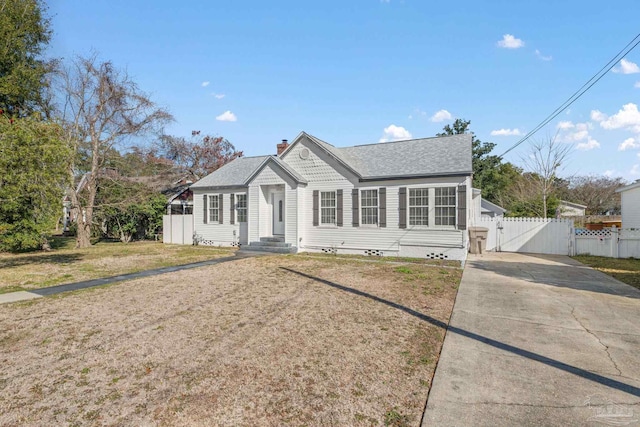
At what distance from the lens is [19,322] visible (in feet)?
18.0

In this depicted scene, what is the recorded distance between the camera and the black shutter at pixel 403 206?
1362cm

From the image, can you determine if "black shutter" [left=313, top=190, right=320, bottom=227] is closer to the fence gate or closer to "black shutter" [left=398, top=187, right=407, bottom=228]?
"black shutter" [left=398, top=187, right=407, bottom=228]

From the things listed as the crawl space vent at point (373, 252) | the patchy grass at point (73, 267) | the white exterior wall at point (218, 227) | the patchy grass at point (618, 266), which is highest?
the white exterior wall at point (218, 227)

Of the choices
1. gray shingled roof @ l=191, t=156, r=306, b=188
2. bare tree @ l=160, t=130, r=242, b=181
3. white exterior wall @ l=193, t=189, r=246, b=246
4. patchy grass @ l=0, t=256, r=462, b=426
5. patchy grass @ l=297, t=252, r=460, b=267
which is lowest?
patchy grass @ l=297, t=252, r=460, b=267

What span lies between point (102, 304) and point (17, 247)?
13.7 m

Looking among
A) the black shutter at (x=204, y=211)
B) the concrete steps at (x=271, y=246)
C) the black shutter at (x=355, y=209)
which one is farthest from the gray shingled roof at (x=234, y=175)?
the black shutter at (x=355, y=209)

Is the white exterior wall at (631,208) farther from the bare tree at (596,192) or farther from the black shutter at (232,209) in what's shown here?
the bare tree at (596,192)

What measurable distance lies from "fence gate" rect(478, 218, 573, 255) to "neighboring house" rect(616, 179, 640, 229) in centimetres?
584

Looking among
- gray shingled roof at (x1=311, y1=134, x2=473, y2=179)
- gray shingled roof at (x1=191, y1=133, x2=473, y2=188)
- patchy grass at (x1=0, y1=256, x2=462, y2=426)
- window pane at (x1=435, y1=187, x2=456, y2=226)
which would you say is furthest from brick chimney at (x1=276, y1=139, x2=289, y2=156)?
patchy grass at (x1=0, y1=256, x2=462, y2=426)

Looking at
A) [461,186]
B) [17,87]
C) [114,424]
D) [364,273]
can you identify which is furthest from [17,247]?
[461,186]

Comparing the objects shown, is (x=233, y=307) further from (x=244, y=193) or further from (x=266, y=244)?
(x=244, y=193)

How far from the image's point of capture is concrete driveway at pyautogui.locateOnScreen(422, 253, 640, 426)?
9.84ft

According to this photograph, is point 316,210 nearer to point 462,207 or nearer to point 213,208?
point 462,207

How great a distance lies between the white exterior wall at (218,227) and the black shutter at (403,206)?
8.13m
